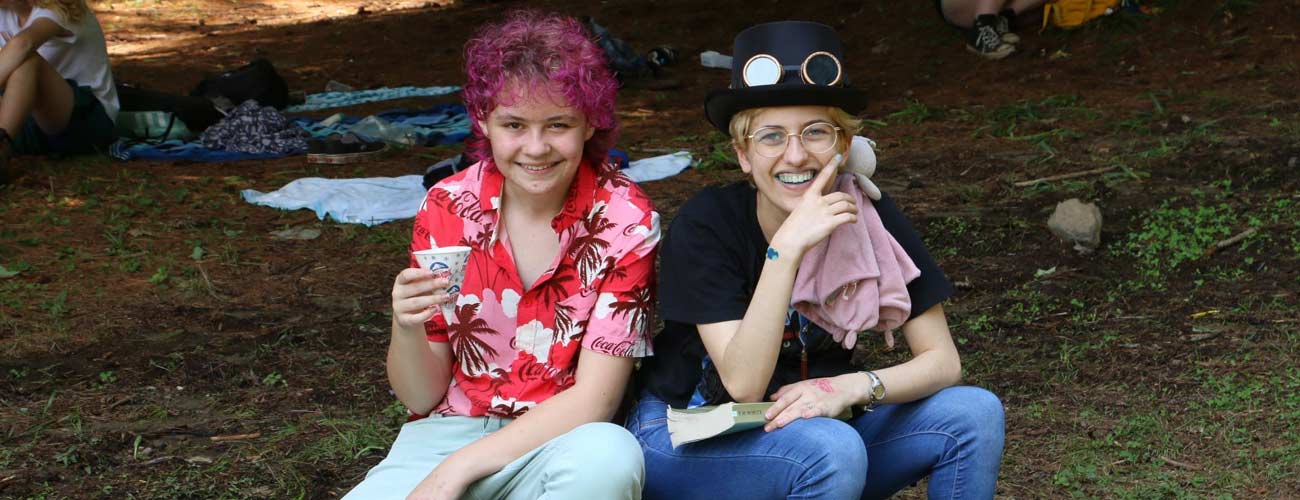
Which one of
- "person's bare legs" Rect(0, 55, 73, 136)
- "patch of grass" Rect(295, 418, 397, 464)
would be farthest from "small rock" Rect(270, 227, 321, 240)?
"patch of grass" Rect(295, 418, 397, 464)

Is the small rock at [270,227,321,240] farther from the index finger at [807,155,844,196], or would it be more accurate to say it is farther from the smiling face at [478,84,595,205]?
the index finger at [807,155,844,196]

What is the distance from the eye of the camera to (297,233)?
651 centimetres

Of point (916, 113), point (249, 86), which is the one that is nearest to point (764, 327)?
point (916, 113)

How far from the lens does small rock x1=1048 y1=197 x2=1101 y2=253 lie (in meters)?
5.44

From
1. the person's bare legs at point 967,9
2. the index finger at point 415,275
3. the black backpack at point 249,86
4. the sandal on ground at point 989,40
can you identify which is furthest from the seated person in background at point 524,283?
the person's bare legs at point 967,9

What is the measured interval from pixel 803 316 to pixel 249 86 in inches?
295

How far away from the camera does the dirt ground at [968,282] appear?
382cm

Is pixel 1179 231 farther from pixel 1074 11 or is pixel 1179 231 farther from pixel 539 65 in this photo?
pixel 1074 11

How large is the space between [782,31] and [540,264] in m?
0.71

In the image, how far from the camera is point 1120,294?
4984 millimetres

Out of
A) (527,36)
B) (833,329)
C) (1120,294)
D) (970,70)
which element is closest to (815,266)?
(833,329)

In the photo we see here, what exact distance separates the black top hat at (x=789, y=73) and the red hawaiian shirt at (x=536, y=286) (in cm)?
34

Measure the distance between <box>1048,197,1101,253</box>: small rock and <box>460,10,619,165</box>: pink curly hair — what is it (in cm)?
333

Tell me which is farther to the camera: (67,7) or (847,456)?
(67,7)
